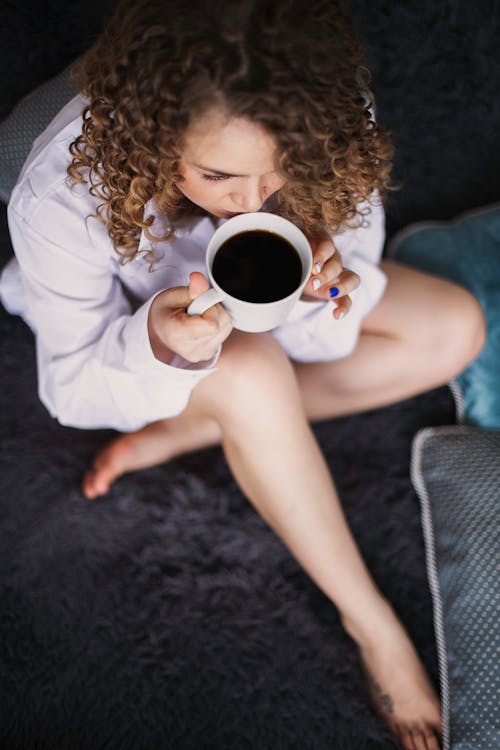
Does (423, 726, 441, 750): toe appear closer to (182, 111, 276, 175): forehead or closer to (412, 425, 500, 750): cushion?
(412, 425, 500, 750): cushion

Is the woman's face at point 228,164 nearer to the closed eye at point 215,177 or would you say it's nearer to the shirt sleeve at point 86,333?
the closed eye at point 215,177

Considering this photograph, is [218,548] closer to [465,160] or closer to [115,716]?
[115,716]

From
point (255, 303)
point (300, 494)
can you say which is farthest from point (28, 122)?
point (300, 494)

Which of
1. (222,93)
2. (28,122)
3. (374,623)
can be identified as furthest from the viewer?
(374,623)

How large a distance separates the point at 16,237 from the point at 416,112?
0.70m

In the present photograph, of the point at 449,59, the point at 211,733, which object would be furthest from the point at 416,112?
the point at 211,733

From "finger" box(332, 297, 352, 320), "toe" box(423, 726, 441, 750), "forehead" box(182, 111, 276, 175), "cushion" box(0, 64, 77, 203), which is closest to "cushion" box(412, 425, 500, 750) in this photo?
"toe" box(423, 726, 441, 750)

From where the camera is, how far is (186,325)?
0.64 meters

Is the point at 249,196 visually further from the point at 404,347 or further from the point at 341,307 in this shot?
the point at 404,347

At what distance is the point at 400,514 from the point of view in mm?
1100

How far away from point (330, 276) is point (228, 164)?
0.64 feet

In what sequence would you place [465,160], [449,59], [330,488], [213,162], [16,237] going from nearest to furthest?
1. [213,162]
2. [16,237]
3. [330,488]
4. [449,59]
5. [465,160]

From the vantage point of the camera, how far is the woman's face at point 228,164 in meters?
0.56

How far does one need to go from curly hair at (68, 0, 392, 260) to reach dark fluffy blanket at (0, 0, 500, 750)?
374 mm
